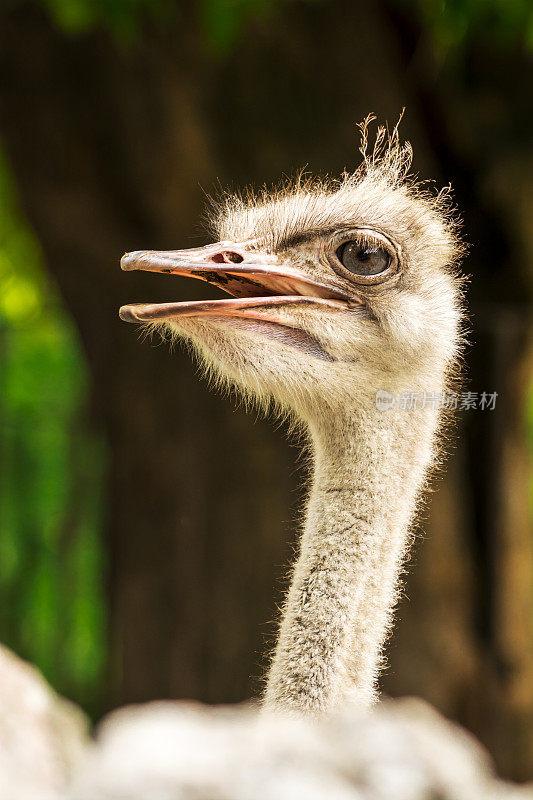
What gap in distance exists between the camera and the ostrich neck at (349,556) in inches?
44.9

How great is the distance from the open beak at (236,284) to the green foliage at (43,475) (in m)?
0.61

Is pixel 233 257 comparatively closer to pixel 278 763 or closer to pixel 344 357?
pixel 344 357

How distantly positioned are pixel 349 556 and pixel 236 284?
0.30 metres

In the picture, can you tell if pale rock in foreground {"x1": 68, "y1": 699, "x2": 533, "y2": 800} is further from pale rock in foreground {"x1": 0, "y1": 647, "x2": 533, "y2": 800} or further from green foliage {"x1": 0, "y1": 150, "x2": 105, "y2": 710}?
green foliage {"x1": 0, "y1": 150, "x2": 105, "y2": 710}

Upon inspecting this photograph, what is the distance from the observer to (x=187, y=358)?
1.23 m

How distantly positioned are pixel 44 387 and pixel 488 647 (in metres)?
0.89

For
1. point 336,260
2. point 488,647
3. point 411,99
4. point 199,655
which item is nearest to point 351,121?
point 411,99

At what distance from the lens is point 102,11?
2.11 m

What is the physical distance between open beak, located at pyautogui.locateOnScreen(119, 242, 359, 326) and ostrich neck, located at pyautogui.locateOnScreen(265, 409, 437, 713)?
0.44ft

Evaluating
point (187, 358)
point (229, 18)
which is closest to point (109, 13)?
point (229, 18)

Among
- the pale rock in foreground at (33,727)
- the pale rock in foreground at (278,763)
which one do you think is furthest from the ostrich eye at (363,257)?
the pale rock in foreground at (33,727)

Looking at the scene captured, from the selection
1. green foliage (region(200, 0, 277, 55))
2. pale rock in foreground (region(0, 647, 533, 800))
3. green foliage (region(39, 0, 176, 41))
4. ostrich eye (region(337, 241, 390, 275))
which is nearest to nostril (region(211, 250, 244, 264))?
ostrich eye (region(337, 241, 390, 275))

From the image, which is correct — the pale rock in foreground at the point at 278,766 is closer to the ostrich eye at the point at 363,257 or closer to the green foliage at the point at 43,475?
the ostrich eye at the point at 363,257

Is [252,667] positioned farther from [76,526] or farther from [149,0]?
[149,0]
